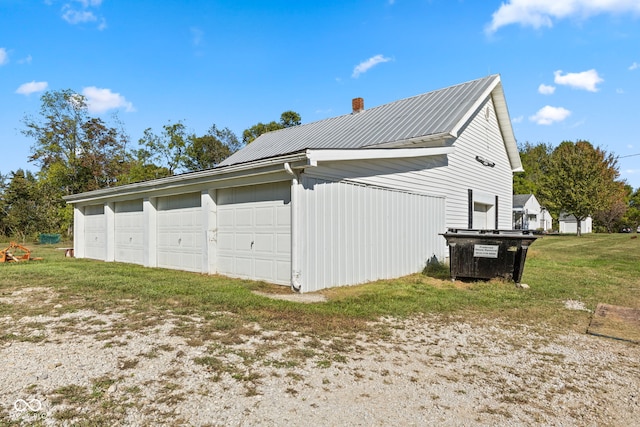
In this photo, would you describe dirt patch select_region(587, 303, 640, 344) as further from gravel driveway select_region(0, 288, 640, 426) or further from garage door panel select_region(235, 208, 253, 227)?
garage door panel select_region(235, 208, 253, 227)

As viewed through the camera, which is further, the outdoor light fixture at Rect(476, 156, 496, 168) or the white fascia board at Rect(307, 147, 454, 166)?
the outdoor light fixture at Rect(476, 156, 496, 168)

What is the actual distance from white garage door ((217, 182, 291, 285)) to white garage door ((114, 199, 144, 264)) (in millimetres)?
4552

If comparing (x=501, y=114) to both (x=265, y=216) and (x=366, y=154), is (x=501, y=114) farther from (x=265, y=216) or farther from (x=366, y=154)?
(x=265, y=216)

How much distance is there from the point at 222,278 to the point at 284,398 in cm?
627

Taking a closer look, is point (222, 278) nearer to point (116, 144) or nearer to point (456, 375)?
point (456, 375)

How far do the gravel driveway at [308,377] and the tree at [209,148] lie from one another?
33.4 m

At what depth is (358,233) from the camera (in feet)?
26.7

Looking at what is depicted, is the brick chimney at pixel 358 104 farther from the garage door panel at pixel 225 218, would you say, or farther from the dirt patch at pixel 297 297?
the dirt patch at pixel 297 297

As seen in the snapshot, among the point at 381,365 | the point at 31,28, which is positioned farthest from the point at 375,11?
the point at 381,365

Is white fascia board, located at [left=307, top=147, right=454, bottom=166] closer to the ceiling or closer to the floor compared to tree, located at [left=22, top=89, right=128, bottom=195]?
closer to the floor

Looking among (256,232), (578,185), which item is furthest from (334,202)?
(578,185)

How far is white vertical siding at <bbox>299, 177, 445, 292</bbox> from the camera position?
23.6ft

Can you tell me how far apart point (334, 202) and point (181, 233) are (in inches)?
203

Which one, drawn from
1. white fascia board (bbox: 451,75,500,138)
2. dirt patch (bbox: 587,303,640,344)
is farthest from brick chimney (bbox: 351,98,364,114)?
dirt patch (bbox: 587,303,640,344)
